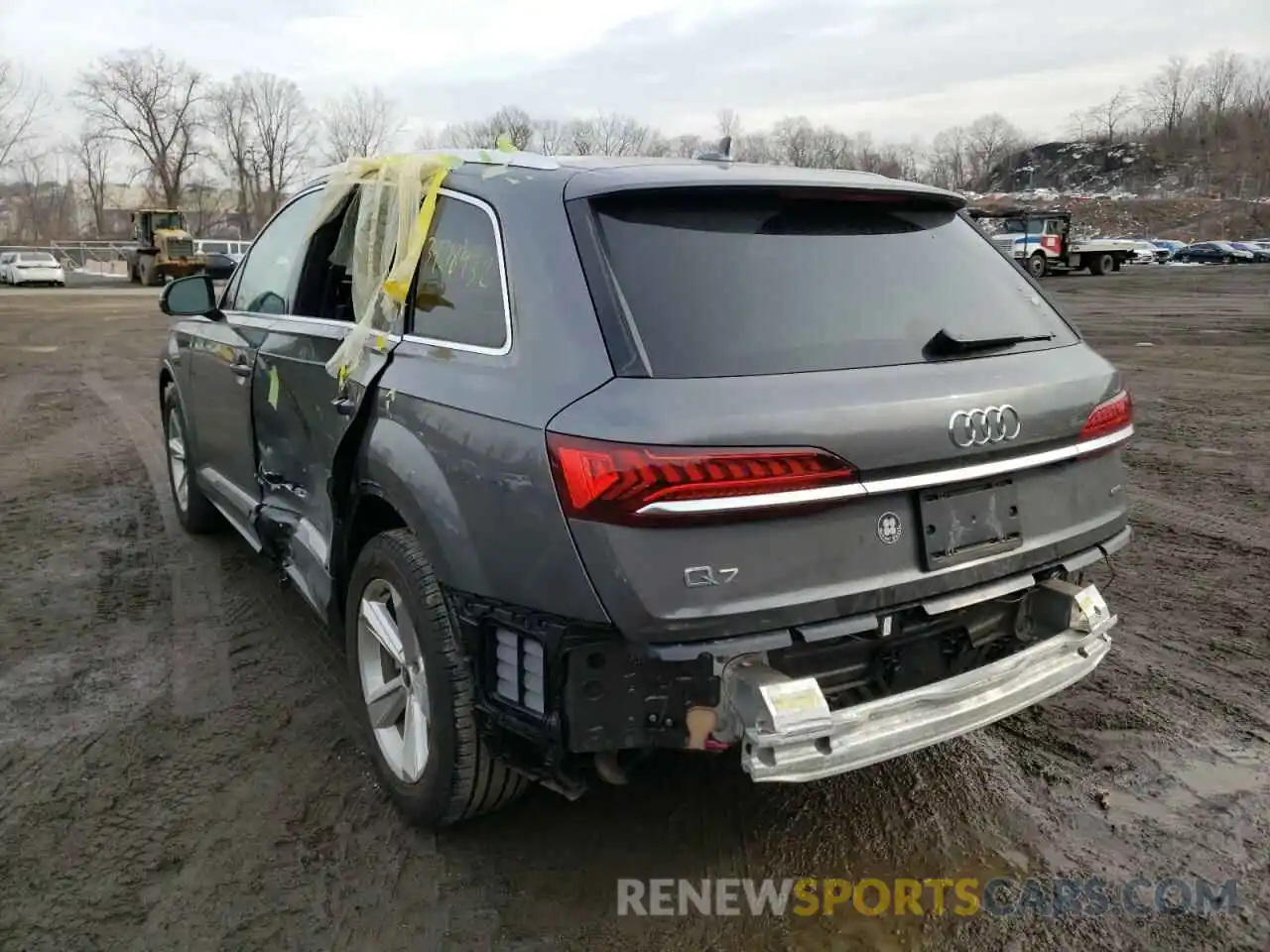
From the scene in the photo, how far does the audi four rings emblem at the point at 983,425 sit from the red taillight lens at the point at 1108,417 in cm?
37

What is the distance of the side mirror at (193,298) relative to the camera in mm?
4816

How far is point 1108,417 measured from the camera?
291cm

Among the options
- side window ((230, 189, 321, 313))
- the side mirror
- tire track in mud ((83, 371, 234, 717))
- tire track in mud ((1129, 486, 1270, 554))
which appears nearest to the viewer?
tire track in mud ((83, 371, 234, 717))

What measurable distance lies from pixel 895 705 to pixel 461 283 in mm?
1622

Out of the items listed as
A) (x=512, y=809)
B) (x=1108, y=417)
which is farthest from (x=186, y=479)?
(x=1108, y=417)

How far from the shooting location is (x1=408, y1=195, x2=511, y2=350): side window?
2.66 meters

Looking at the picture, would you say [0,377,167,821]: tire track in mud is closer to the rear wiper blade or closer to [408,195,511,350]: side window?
[408,195,511,350]: side window

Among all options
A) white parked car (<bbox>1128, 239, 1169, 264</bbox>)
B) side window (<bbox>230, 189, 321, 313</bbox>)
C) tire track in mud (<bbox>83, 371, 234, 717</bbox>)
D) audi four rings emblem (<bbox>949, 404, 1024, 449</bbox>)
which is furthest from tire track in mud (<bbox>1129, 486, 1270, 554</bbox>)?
white parked car (<bbox>1128, 239, 1169, 264</bbox>)

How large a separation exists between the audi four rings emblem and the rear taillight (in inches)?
15.2

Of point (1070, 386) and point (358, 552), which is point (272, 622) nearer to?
point (358, 552)

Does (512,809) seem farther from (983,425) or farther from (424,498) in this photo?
(983,425)

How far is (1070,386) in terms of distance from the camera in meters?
2.76

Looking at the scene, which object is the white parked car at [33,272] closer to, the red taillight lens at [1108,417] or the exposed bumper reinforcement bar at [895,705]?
the red taillight lens at [1108,417]

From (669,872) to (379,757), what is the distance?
38.2 inches
